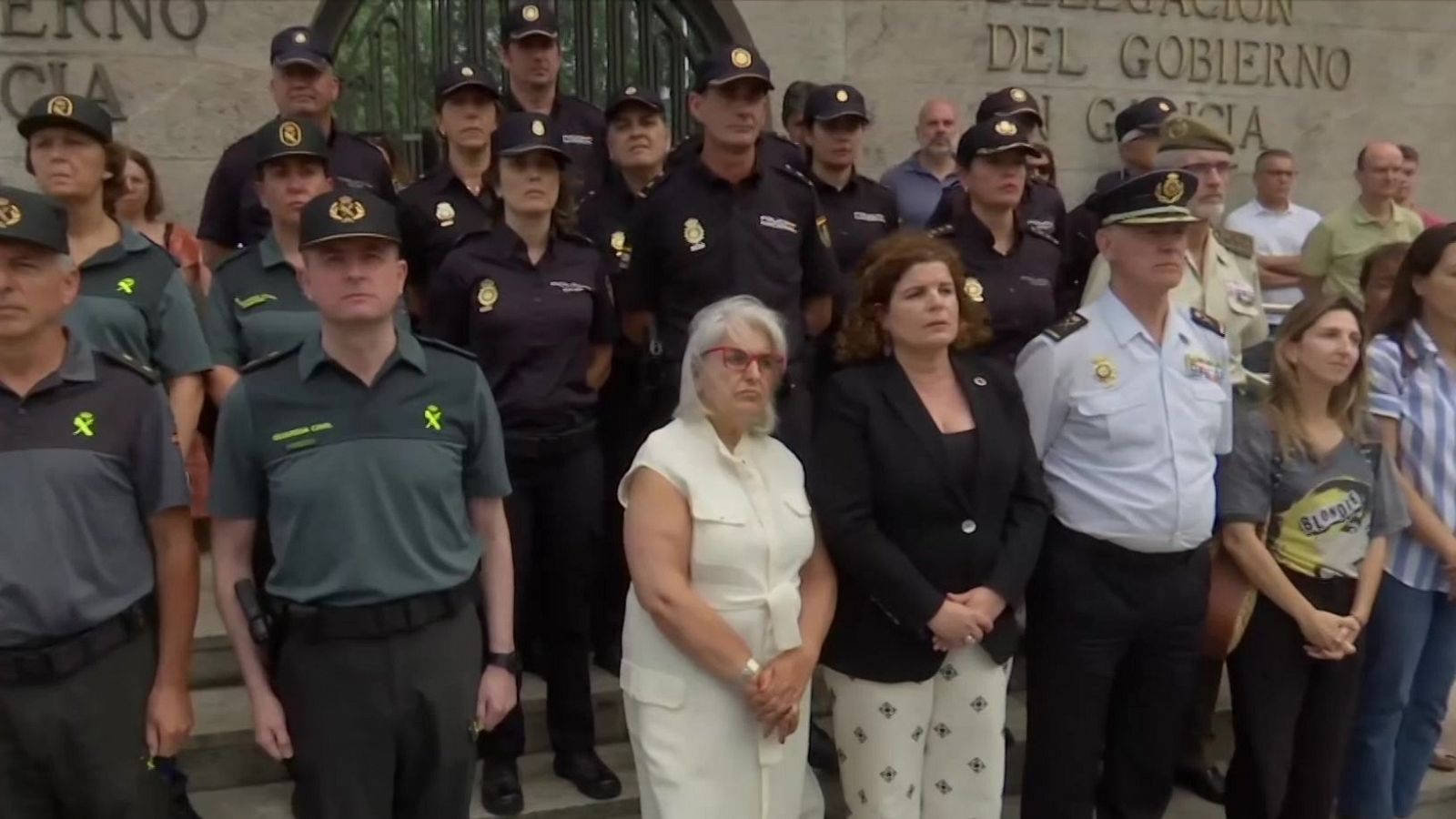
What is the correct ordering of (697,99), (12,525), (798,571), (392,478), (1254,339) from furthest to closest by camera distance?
(1254,339), (697,99), (798,571), (392,478), (12,525)

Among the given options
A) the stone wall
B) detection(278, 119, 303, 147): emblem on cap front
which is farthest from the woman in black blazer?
the stone wall

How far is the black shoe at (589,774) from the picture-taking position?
13.1 ft

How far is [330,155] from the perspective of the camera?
454 centimetres

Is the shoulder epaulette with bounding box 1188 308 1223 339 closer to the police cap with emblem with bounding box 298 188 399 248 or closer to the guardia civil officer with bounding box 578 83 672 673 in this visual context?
the guardia civil officer with bounding box 578 83 672 673

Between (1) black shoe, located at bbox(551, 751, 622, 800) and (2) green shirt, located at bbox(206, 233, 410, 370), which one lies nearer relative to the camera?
(2) green shirt, located at bbox(206, 233, 410, 370)

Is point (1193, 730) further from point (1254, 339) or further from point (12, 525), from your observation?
point (12, 525)

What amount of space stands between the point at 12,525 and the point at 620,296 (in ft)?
6.63

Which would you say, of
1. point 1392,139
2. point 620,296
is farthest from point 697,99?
point 1392,139

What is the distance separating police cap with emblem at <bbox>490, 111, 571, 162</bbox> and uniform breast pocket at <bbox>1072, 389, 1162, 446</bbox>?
5.32 feet

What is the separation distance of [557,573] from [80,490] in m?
1.50

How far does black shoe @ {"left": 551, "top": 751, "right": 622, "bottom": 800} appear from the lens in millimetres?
3982

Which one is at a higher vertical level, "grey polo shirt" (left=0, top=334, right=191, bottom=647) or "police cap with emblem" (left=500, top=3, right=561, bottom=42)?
"police cap with emblem" (left=500, top=3, right=561, bottom=42)

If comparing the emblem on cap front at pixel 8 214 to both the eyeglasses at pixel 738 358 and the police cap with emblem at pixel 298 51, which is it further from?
the police cap with emblem at pixel 298 51

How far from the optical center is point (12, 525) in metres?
2.60
